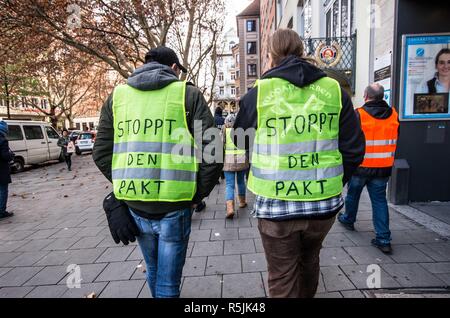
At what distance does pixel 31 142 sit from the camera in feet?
44.1

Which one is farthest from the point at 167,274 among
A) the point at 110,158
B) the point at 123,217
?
the point at 110,158

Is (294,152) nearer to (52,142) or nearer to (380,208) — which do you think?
(380,208)

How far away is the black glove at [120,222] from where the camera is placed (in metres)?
1.91

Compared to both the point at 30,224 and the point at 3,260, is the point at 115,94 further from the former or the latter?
the point at 30,224

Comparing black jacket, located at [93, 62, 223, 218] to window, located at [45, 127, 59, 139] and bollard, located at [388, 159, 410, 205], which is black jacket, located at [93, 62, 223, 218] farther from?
window, located at [45, 127, 59, 139]

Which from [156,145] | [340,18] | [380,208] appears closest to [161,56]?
[156,145]

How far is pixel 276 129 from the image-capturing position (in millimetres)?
1758

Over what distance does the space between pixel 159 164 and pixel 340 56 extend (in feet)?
21.9

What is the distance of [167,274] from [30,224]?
4.82 metres

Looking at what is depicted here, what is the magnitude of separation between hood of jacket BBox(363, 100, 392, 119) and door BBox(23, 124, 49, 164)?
14544mm

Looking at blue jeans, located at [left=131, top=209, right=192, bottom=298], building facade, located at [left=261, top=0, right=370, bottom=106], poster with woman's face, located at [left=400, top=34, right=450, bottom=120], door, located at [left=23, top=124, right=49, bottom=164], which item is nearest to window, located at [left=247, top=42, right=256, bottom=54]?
A: door, located at [left=23, top=124, right=49, bottom=164]

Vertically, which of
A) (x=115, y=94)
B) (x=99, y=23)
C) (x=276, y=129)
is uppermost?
(x=99, y=23)

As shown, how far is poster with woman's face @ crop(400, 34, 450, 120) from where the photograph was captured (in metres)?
5.06
